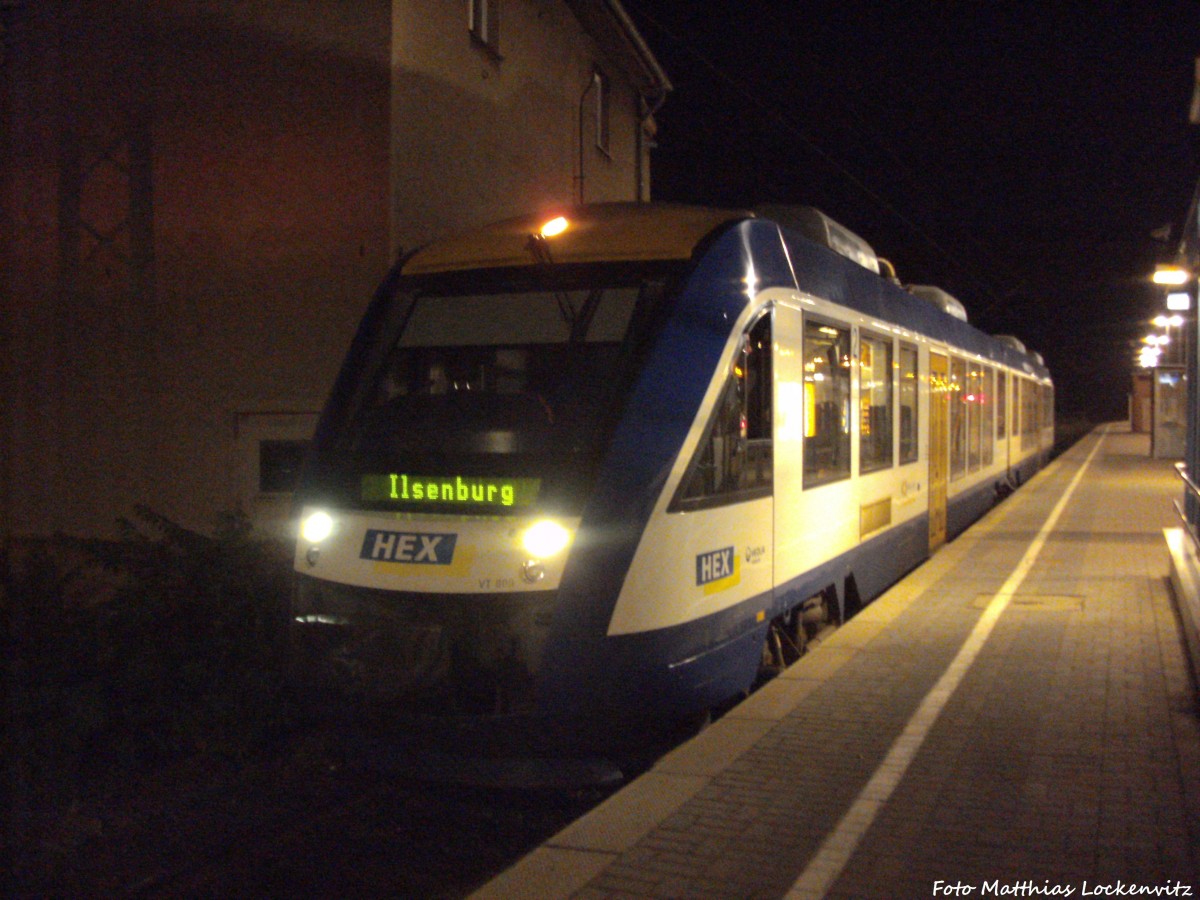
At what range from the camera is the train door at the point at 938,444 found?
1176cm

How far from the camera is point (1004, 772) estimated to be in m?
5.10

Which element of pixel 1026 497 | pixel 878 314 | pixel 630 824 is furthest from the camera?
pixel 1026 497

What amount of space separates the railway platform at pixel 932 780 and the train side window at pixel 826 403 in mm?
1182

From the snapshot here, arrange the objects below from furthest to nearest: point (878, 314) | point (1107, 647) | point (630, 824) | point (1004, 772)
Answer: point (878, 314) < point (1107, 647) < point (1004, 772) < point (630, 824)

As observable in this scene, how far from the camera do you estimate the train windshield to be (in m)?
5.52

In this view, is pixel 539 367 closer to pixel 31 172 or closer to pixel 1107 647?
pixel 1107 647

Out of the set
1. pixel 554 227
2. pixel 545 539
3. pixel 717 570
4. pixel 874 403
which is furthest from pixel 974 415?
pixel 545 539

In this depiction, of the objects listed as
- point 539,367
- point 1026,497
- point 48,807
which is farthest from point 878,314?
point 1026,497

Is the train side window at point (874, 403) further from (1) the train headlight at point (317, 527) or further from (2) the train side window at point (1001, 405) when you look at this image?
(2) the train side window at point (1001, 405)

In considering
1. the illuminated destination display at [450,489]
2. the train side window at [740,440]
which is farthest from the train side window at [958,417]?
the illuminated destination display at [450,489]

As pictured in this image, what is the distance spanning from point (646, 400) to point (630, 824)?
6.30ft

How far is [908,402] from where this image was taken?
33.9 feet

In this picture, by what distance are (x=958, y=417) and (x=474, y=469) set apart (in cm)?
964

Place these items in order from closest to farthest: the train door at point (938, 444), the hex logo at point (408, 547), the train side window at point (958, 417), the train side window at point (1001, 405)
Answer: the hex logo at point (408, 547) < the train door at point (938, 444) < the train side window at point (958, 417) < the train side window at point (1001, 405)
